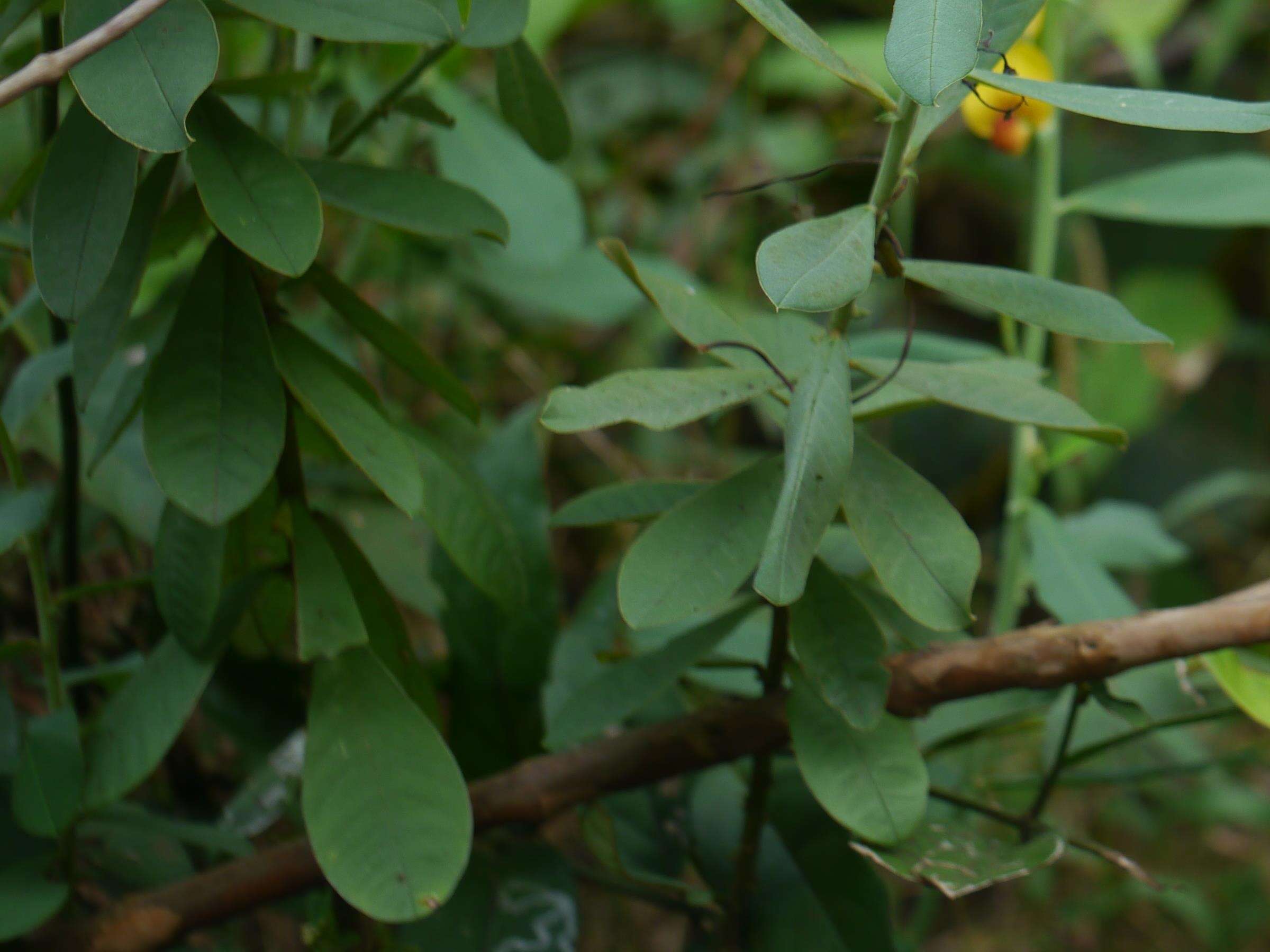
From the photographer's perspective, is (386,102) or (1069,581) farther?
(1069,581)

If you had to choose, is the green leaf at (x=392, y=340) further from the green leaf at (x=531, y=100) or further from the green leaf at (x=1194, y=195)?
the green leaf at (x=1194, y=195)

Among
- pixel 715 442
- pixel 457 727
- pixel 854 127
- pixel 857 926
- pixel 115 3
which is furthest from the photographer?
pixel 854 127

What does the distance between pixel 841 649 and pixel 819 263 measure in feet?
0.54

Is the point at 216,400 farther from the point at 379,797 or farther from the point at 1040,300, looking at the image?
the point at 1040,300

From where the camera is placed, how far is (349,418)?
1.40ft

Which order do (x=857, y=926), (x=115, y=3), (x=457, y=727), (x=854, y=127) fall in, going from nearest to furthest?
(x=115, y=3)
(x=857, y=926)
(x=457, y=727)
(x=854, y=127)

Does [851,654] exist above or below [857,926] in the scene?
above

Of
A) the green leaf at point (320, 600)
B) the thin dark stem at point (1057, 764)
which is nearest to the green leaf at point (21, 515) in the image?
the green leaf at point (320, 600)

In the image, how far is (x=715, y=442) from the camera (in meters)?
1.49

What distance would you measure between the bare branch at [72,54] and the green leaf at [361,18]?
0.04 metres

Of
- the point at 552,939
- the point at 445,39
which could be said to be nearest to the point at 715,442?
the point at 552,939

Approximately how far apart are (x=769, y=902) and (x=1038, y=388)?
0.93 feet

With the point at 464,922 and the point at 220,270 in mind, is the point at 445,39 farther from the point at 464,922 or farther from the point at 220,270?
the point at 464,922

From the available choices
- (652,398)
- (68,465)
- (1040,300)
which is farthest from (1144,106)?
(68,465)
